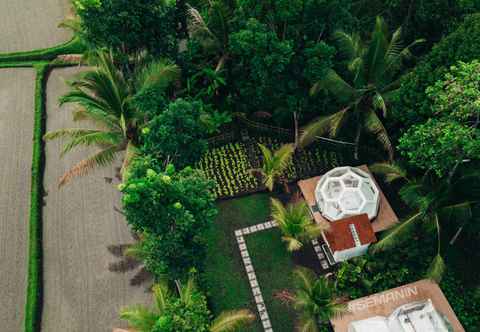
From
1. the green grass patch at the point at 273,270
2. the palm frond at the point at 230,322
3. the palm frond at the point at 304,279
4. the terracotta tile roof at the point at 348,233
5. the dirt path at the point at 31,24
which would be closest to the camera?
the palm frond at the point at 230,322

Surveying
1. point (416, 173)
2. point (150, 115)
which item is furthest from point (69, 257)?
point (416, 173)

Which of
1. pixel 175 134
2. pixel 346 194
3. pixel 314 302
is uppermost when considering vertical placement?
pixel 175 134

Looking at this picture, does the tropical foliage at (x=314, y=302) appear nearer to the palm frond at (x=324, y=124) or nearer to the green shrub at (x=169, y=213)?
the green shrub at (x=169, y=213)

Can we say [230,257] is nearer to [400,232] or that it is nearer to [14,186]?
[400,232]

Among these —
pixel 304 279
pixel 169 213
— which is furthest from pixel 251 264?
pixel 169 213

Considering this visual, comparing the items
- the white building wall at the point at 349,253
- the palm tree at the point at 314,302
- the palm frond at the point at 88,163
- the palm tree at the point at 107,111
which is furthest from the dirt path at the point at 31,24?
the palm tree at the point at 314,302

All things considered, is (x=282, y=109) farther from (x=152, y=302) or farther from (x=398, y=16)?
(x=152, y=302)
